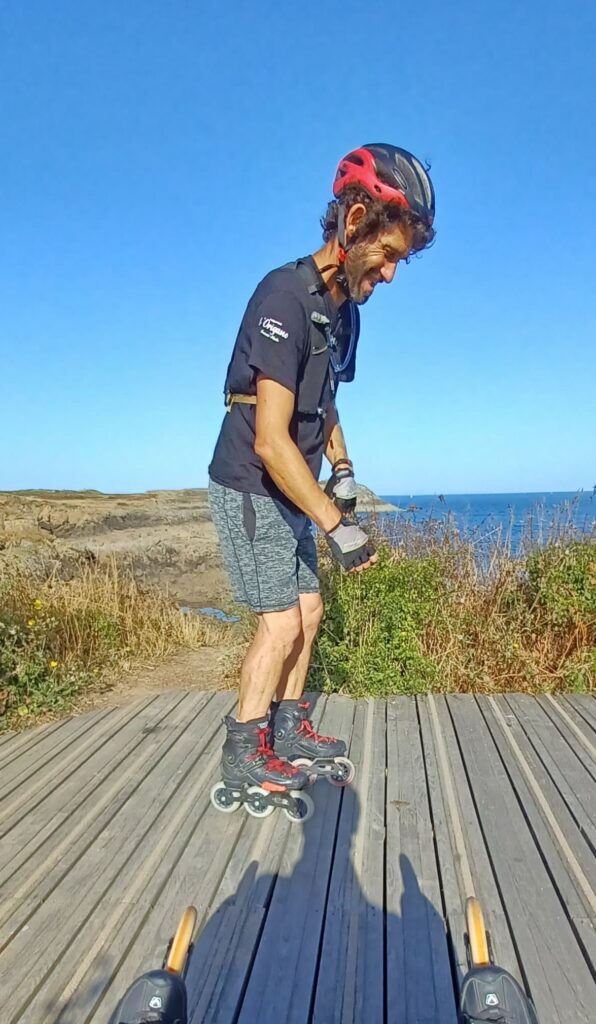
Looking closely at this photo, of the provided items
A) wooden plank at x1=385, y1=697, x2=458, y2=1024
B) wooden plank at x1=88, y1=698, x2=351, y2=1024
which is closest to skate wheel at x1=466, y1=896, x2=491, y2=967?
wooden plank at x1=385, y1=697, x2=458, y2=1024

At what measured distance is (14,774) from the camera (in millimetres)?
3002

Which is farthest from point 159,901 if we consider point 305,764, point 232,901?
point 305,764

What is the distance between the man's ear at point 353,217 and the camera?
7.71ft

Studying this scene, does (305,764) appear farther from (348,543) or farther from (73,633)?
(73,633)

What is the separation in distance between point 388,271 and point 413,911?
2.07 metres

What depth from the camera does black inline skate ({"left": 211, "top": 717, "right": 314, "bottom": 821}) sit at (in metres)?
2.49

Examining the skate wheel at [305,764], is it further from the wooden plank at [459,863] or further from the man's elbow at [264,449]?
the man's elbow at [264,449]

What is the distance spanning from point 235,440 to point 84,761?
5.57 feet

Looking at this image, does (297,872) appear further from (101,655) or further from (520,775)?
(101,655)

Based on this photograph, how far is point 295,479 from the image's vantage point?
2279mm

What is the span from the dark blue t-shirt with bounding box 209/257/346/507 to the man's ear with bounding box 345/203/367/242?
6.9 inches

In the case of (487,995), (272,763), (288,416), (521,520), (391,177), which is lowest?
(272,763)

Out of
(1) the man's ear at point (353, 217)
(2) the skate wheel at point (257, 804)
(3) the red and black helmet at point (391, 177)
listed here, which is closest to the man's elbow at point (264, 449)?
(1) the man's ear at point (353, 217)

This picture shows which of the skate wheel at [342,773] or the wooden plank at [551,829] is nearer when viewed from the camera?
the wooden plank at [551,829]
